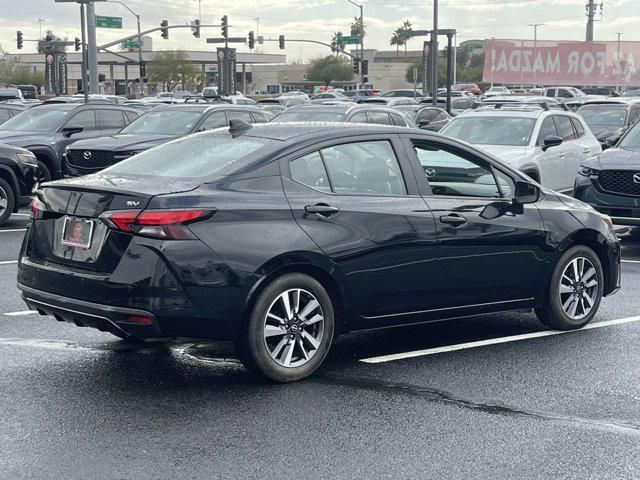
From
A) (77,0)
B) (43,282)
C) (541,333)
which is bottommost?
(541,333)

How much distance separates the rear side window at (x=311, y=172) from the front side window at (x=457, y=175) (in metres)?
0.95

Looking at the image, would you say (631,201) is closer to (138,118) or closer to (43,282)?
(43,282)

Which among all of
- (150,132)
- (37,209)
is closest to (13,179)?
(150,132)

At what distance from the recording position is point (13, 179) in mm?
14516

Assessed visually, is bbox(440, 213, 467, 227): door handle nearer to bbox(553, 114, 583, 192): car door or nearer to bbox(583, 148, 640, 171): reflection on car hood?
bbox(583, 148, 640, 171): reflection on car hood

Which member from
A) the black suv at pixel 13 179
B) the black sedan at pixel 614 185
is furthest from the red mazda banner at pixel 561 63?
the black suv at pixel 13 179

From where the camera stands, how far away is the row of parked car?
16.2 metres

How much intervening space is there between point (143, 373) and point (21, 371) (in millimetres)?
766

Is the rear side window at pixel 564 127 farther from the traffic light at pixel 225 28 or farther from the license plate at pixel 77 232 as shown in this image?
the traffic light at pixel 225 28

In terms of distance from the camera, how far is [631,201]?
1257 centimetres

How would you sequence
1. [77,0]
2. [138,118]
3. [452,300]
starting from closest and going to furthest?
[452,300], [138,118], [77,0]

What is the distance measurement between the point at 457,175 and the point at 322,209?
1.56 metres

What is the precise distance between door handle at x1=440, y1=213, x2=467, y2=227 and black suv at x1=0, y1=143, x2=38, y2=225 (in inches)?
348

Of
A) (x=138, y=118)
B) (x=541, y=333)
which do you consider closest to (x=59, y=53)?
(x=138, y=118)
